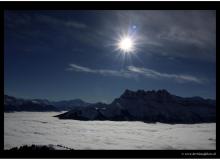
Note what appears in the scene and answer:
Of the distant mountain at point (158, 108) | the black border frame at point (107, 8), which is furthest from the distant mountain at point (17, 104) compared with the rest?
the distant mountain at point (158, 108)

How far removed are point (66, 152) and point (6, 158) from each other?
1.24m

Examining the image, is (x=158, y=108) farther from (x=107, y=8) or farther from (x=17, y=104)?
(x=107, y=8)

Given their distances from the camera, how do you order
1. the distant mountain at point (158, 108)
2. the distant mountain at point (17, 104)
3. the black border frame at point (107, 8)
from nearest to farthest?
the black border frame at point (107, 8)
the distant mountain at point (17, 104)
the distant mountain at point (158, 108)

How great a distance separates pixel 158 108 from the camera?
271 ft

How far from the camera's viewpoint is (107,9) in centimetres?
513

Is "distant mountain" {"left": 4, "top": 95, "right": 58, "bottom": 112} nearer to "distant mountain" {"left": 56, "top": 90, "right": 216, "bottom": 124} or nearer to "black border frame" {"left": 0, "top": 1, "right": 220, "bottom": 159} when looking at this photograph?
"black border frame" {"left": 0, "top": 1, "right": 220, "bottom": 159}

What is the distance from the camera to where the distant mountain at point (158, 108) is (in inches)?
396

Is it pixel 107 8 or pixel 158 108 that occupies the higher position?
pixel 158 108

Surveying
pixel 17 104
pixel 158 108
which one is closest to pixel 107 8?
pixel 17 104

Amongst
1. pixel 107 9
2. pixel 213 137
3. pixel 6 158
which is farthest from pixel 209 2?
pixel 6 158

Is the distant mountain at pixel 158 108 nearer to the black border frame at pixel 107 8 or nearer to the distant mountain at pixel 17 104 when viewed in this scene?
the black border frame at pixel 107 8
